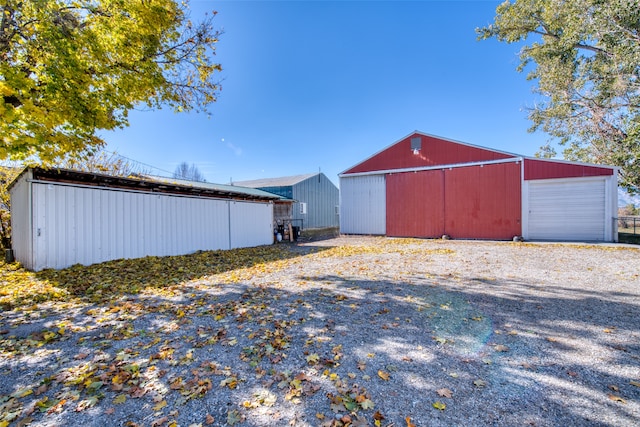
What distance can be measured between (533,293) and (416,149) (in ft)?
38.7

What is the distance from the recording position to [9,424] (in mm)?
1886

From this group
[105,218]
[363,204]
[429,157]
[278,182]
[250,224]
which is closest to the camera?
[105,218]

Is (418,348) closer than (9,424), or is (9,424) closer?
(9,424)

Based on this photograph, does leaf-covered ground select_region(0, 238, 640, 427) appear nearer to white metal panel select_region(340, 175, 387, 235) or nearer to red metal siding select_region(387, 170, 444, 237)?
red metal siding select_region(387, 170, 444, 237)

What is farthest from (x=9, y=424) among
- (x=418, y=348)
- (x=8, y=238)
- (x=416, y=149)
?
(x=416, y=149)

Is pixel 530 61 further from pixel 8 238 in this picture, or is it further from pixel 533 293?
pixel 8 238

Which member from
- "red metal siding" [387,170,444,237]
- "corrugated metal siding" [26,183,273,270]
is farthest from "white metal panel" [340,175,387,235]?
"corrugated metal siding" [26,183,273,270]

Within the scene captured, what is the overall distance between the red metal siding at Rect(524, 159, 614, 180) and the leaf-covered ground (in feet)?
27.9

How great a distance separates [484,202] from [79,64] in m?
15.6

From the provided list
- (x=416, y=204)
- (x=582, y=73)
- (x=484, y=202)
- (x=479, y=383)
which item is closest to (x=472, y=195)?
(x=484, y=202)

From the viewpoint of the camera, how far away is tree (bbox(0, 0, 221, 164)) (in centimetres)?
481

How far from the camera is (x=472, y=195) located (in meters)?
13.9

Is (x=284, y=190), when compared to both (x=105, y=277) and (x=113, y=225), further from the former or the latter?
(x=105, y=277)

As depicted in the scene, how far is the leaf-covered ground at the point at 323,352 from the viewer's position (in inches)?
78.2
